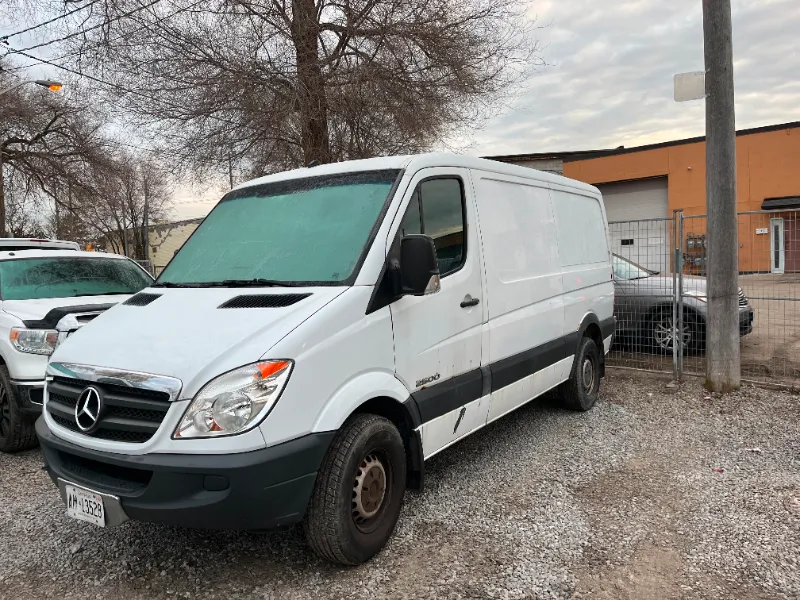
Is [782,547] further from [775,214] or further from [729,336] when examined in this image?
[775,214]

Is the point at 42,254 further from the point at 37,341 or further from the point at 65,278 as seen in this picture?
the point at 37,341

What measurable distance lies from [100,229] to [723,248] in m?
47.0

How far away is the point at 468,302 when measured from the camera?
394 cm

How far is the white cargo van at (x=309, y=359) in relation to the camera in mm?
2672

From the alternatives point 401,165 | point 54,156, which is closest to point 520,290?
point 401,165

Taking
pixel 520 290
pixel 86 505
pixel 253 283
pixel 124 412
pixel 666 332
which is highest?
pixel 253 283

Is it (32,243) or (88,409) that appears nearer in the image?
(88,409)

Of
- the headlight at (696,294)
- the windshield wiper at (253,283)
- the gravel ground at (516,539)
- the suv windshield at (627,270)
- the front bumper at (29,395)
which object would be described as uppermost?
the windshield wiper at (253,283)

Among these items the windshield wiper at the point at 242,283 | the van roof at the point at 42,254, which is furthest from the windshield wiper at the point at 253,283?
the van roof at the point at 42,254

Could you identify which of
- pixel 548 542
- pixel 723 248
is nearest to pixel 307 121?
pixel 723 248

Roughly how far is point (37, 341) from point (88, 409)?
97.2 inches

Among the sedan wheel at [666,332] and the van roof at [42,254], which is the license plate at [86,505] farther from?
the sedan wheel at [666,332]

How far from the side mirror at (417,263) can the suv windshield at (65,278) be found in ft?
13.4

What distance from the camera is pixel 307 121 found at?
9750 mm
